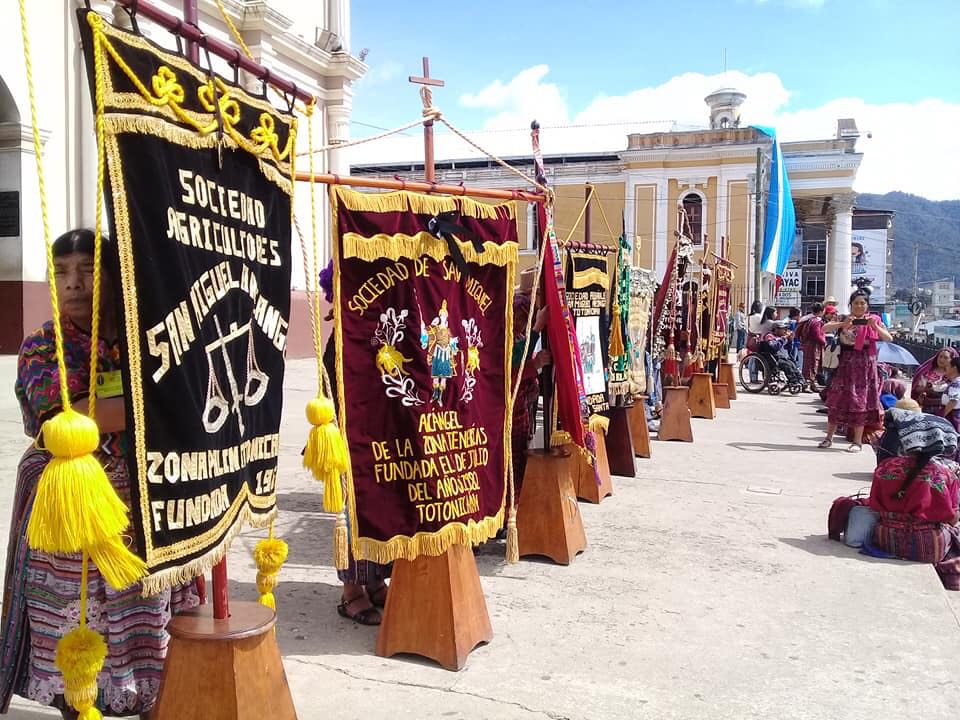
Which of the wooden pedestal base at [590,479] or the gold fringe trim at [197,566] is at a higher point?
the gold fringe trim at [197,566]

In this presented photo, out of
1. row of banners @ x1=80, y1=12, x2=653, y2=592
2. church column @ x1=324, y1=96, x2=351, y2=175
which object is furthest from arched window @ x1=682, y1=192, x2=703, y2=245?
row of banners @ x1=80, y1=12, x2=653, y2=592

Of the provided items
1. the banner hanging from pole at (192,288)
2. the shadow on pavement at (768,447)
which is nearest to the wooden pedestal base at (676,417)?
the shadow on pavement at (768,447)

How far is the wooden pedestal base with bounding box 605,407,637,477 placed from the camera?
7.65 meters

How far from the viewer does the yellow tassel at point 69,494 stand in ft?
5.99

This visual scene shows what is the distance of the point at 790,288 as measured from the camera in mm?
53750

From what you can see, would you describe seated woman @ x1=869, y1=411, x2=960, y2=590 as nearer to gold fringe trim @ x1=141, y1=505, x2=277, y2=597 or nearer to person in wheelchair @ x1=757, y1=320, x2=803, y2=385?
gold fringe trim @ x1=141, y1=505, x2=277, y2=597

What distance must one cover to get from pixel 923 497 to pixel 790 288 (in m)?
52.0

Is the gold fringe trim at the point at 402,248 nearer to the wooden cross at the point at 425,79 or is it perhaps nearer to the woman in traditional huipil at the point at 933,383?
the wooden cross at the point at 425,79

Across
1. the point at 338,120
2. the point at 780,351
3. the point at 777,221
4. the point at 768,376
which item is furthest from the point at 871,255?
the point at 338,120

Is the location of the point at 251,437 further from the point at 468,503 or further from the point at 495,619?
the point at 495,619

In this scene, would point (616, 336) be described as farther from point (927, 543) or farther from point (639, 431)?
point (927, 543)

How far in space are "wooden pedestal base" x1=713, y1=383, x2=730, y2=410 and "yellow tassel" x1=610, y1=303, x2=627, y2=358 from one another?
7.29 meters

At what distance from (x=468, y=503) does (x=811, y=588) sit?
88.5 inches

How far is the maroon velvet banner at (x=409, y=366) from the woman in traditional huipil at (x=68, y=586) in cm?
103
